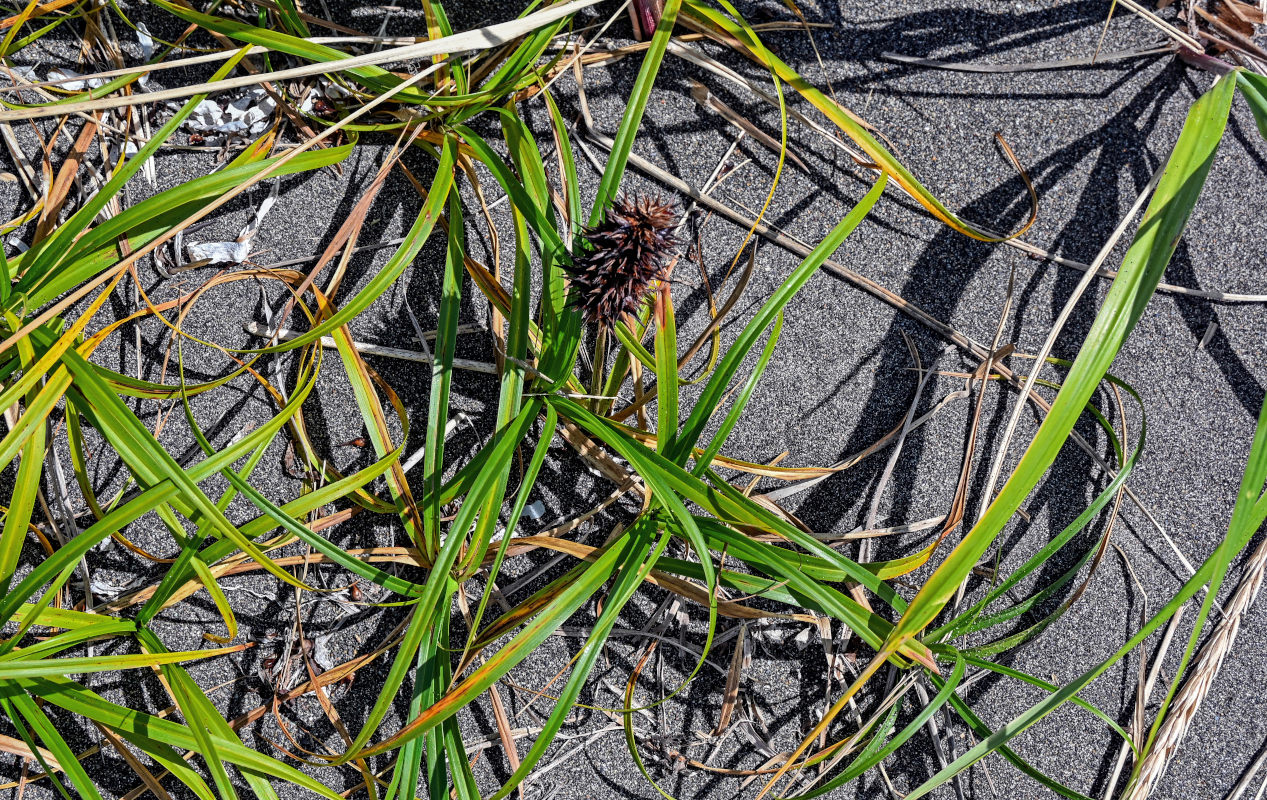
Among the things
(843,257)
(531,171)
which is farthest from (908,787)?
(531,171)

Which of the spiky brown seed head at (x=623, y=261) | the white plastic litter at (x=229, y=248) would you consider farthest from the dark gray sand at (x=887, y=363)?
the spiky brown seed head at (x=623, y=261)

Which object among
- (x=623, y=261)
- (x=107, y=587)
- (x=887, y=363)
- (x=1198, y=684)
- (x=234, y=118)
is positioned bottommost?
(x=1198, y=684)

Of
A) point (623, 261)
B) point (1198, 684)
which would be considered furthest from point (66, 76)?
point (1198, 684)

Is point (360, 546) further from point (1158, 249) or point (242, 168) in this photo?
point (1158, 249)

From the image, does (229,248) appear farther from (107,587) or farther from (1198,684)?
(1198,684)

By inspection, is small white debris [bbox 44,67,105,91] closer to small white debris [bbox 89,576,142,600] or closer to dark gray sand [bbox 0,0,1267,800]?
dark gray sand [bbox 0,0,1267,800]

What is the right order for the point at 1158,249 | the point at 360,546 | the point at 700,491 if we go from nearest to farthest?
the point at 1158,249
the point at 700,491
the point at 360,546
